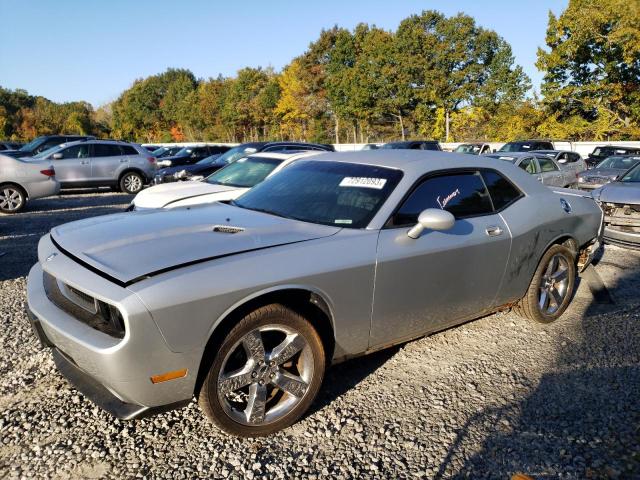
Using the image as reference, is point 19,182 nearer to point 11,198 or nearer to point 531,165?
point 11,198

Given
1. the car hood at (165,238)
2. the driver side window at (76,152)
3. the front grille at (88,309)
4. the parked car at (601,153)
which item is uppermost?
the car hood at (165,238)

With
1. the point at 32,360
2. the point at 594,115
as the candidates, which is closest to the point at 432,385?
the point at 32,360

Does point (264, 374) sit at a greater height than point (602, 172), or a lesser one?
greater

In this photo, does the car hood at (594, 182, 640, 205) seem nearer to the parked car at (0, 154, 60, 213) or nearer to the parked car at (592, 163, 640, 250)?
the parked car at (592, 163, 640, 250)

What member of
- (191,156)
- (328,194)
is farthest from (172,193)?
(191,156)

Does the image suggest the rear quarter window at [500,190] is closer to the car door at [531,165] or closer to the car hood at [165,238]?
the car hood at [165,238]

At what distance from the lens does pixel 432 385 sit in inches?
134

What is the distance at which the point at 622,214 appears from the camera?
24.5 ft

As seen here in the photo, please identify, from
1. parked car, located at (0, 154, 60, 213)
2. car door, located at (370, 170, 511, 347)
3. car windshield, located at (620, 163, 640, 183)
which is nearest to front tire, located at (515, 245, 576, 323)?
car door, located at (370, 170, 511, 347)

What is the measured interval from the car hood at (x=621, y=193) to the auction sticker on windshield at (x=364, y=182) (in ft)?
18.7

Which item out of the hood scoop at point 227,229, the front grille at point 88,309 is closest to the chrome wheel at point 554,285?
the hood scoop at point 227,229

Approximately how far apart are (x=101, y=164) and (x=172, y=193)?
8.45 meters

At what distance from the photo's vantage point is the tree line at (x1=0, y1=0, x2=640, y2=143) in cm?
3341

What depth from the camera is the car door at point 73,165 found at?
45.2 feet
